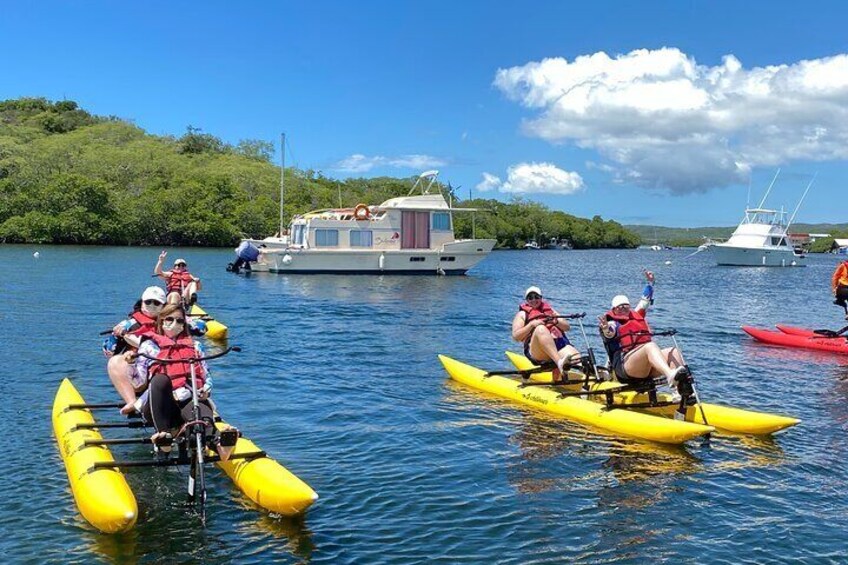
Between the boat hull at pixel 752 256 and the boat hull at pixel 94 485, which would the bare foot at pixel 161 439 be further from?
the boat hull at pixel 752 256

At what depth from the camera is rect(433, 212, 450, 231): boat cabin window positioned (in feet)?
171

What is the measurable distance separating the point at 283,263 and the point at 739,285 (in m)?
32.2

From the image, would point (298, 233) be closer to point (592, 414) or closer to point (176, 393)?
point (592, 414)

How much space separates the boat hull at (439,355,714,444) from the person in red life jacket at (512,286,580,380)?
2.25 feet

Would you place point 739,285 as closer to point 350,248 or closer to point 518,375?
point 350,248

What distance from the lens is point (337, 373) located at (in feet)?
59.5

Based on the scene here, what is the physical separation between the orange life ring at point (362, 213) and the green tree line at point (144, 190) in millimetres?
20829

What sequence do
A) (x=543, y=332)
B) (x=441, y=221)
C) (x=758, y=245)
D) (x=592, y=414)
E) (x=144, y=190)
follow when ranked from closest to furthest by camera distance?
(x=592, y=414) < (x=543, y=332) < (x=441, y=221) < (x=758, y=245) < (x=144, y=190)

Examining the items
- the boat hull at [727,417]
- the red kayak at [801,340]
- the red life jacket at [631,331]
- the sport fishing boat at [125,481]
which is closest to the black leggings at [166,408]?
the sport fishing boat at [125,481]

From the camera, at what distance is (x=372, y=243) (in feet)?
168

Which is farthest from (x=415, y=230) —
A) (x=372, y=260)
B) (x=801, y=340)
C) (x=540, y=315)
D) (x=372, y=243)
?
(x=540, y=315)

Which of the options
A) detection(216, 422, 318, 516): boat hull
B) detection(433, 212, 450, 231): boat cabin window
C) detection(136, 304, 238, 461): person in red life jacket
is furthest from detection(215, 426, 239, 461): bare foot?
detection(433, 212, 450, 231): boat cabin window

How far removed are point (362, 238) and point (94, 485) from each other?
42.9 m

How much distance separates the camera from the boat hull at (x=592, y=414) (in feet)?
38.1
